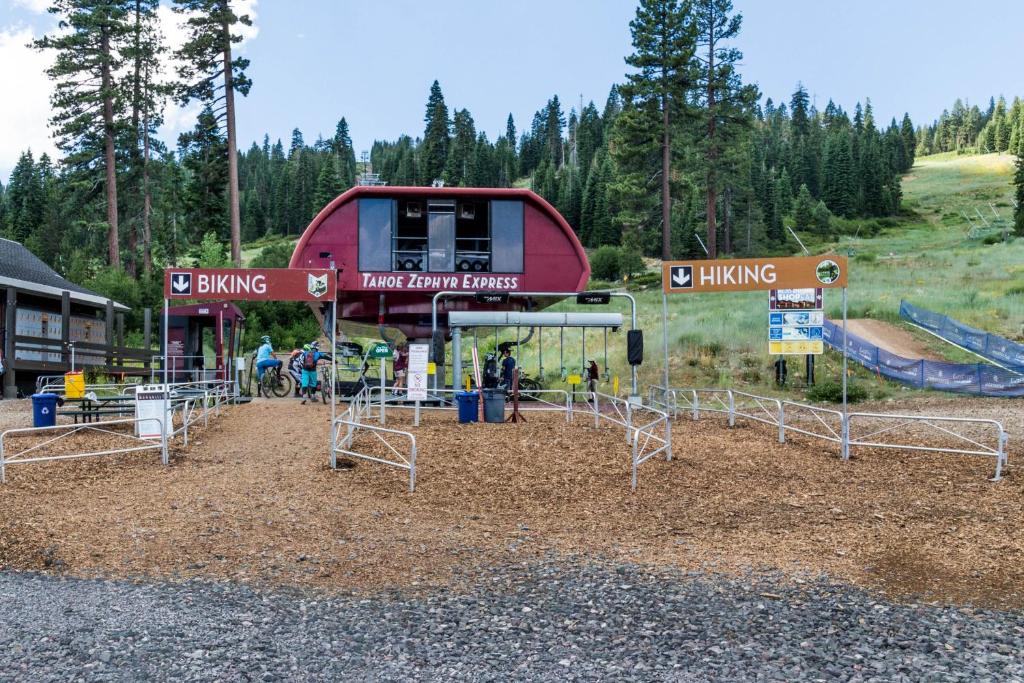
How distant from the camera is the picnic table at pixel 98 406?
1545 cm

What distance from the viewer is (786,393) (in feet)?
78.3

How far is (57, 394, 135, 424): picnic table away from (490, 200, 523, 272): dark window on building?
1035cm

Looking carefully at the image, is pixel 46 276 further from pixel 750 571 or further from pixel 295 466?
pixel 750 571

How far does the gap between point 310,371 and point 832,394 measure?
45.6 ft

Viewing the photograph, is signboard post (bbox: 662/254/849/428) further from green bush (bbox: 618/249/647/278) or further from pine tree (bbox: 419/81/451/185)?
pine tree (bbox: 419/81/451/185)

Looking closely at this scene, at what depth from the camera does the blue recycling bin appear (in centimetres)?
1463

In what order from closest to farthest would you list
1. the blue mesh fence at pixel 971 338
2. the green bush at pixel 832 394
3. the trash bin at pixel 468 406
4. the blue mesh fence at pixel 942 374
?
the trash bin at pixel 468 406
the green bush at pixel 832 394
the blue mesh fence at pixel 942 374
the blue mesh fence at pixel 971 338

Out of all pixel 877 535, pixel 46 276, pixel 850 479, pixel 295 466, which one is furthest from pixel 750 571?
pixel 46 276

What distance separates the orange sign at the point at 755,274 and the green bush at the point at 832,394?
30.5 feet

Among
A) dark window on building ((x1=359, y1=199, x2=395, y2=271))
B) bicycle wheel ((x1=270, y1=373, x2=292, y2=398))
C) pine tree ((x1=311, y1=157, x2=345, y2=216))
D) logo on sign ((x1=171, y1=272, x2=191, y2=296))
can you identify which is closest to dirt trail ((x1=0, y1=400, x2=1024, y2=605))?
logo on sign ((x1=171, y1=272, x2=191, y2=296))

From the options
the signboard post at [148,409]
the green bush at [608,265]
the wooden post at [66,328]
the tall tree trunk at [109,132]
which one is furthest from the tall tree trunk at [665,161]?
the signboard post at [148,409]

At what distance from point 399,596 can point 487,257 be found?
55.5 feet

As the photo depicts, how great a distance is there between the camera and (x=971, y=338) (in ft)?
89.9

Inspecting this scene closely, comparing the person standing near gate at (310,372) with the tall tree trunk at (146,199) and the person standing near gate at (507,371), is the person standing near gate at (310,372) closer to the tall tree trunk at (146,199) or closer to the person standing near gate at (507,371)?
the person standing near gate at (507,371)
